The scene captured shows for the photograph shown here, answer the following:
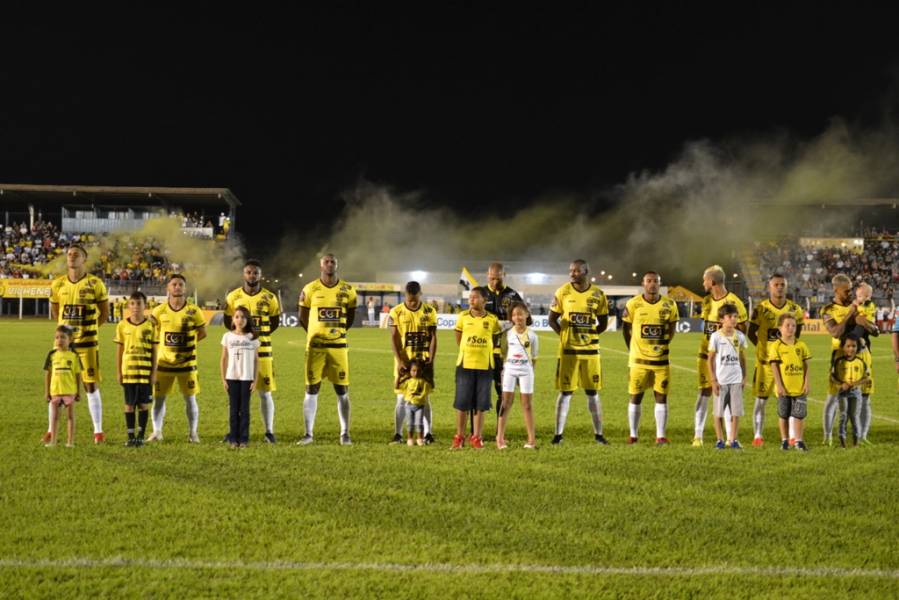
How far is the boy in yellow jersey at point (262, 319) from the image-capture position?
8555 millimetres

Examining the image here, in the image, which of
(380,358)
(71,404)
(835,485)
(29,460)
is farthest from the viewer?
(380,358)

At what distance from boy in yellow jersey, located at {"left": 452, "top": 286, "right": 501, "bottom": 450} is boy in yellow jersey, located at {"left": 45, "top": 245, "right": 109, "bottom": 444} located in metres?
3.74

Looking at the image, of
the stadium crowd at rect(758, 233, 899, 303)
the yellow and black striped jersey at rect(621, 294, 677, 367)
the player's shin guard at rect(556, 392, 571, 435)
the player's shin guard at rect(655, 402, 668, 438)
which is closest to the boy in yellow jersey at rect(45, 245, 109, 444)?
the player's shin guard at rect(556, 392, 571, 435)

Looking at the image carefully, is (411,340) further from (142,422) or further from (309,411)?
(142,422)

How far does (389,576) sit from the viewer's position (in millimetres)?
4422

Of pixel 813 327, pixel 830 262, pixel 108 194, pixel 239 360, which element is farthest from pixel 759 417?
pixel 108 194

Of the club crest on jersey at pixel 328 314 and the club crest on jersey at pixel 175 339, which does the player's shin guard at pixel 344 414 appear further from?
the club crest on jersey at pixel 175 339

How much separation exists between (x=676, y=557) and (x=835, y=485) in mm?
2595

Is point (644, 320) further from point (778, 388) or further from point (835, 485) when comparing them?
point (835, 485)

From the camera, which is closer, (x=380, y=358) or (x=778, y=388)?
(x=778, y=388)

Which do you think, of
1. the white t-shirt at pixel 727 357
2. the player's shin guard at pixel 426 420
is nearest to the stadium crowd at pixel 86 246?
the player's shin guard at pixel 426 420

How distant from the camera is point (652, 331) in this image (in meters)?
8.83

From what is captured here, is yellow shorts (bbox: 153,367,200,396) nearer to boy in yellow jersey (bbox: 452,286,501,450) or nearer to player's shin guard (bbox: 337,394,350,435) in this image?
player's shin guard (bbox: 337,394,350,435)

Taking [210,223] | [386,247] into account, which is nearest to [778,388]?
[210,223]
